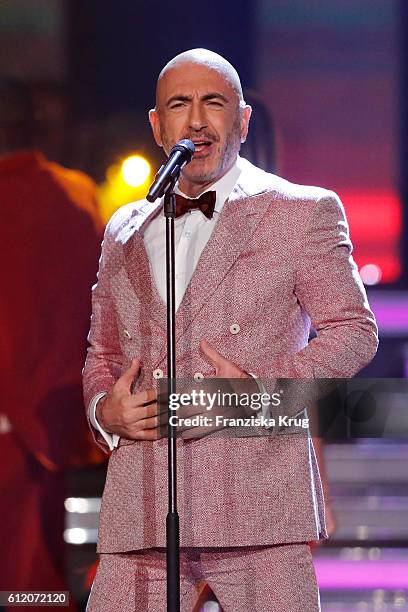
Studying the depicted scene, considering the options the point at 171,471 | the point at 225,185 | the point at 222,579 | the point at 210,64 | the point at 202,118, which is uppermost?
the point at 210,64

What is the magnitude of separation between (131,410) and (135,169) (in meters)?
1.16

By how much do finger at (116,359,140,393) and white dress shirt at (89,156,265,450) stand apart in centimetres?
14

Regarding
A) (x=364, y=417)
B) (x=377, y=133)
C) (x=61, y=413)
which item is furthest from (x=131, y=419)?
(x=377, y=133)

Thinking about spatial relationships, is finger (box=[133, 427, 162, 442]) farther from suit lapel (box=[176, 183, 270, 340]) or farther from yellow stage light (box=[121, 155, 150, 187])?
yellow stage light (box=[121, 155, 150, 187])

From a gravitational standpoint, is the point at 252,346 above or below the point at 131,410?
above

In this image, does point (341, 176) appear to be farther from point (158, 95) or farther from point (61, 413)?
point (61, 413)

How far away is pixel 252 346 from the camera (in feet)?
8.89

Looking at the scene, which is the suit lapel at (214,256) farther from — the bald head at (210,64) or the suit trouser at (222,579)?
the suit trouser at (222,579)

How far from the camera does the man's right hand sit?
2.68 m

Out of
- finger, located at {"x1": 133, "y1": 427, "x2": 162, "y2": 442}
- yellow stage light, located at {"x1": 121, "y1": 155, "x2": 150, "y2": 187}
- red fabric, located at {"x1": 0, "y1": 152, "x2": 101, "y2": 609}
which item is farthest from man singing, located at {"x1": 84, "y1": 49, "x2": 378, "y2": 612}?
red fabric, located at {"x1": 0, "y1": 152, "x2": 101, "y2": 609}

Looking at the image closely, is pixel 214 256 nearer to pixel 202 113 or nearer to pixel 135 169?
pixel 202 113

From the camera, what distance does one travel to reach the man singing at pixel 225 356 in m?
2.65

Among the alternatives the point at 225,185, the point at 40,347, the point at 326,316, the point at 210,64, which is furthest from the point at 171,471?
the point at 40,347

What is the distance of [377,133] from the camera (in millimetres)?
3475
